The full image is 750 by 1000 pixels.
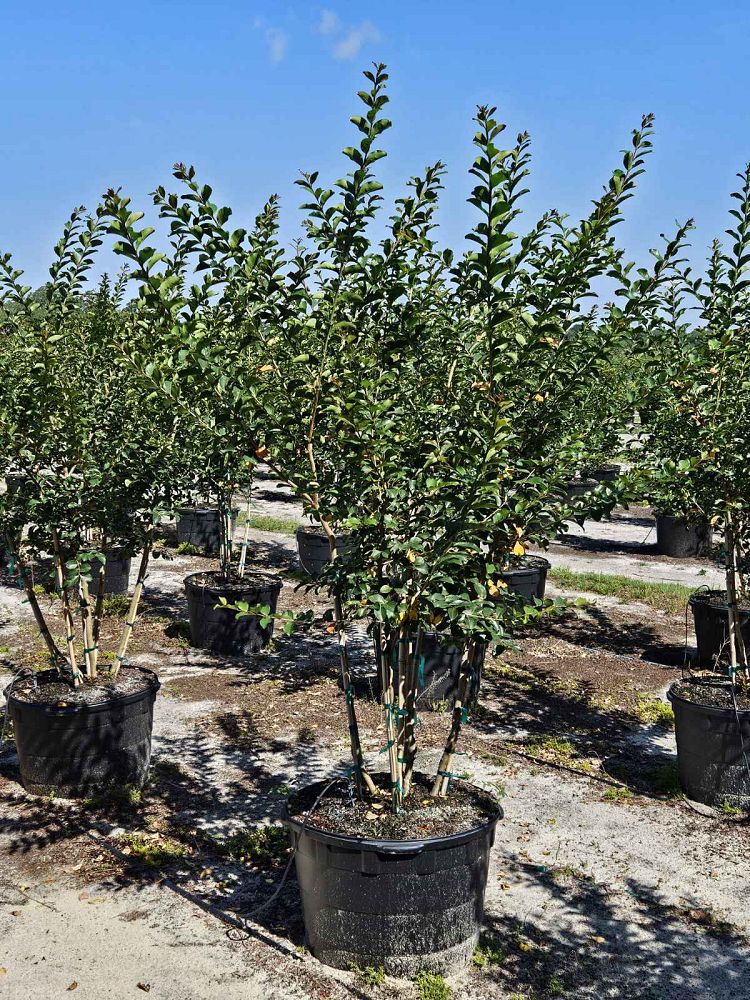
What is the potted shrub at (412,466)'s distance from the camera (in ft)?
11.2

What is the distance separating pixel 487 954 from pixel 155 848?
188 centimetres

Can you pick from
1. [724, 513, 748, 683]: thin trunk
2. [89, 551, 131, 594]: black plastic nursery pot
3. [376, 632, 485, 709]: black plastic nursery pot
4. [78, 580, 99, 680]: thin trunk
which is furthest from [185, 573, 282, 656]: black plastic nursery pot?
[724, 513, 748, 683]: thin trunk

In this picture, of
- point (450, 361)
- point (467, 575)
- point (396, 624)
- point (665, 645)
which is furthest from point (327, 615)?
point (665, 645)

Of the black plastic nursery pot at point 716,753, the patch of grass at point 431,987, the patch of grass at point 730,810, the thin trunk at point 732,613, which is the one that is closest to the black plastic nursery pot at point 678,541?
the thin trunk at point 732,613

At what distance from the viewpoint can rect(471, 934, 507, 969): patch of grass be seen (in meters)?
3.80

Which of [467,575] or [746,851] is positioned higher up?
[467,575]

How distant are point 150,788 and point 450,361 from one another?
3.27 metres

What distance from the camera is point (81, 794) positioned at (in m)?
5.39

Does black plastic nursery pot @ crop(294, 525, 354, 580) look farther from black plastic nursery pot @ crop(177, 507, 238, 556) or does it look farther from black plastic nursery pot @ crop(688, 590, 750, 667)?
black plastic nursery pot @ crop(688, 590, 750, 667)

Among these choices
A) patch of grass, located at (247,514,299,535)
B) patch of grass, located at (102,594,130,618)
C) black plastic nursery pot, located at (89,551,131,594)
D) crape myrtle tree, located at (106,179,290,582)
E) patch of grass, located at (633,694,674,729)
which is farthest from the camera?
patch of grass, located at (247,514,299,535)

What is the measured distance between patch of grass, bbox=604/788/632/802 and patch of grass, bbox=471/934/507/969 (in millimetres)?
1793

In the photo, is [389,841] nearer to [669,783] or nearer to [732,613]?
[669,783]

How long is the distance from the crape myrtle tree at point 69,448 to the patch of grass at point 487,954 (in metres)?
2.79

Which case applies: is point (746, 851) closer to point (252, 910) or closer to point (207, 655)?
point (252, 910)
